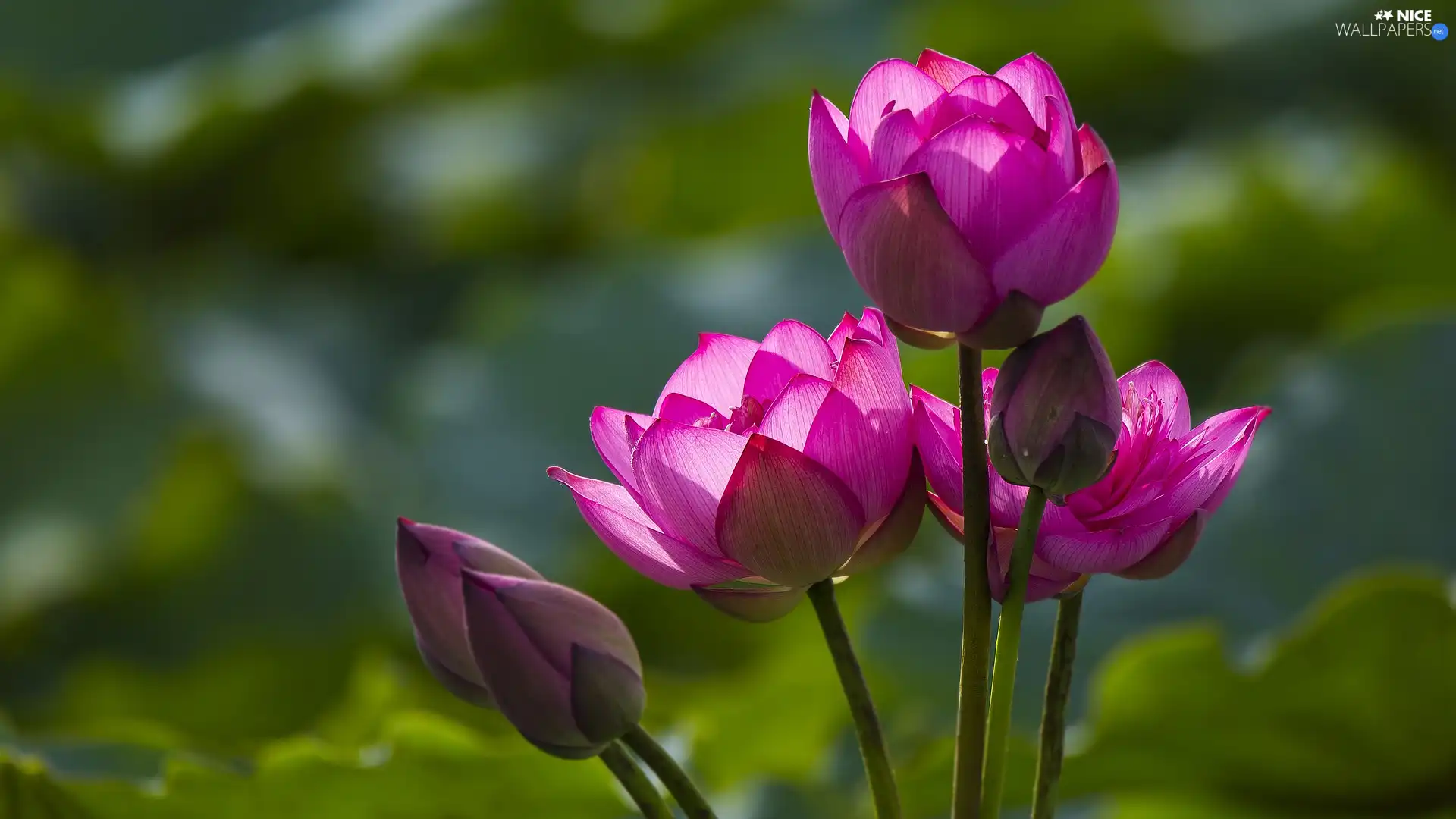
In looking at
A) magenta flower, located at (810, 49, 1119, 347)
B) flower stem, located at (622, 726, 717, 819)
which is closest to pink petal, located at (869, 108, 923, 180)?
magenta flower, located at (810, 49, 1119, 347)

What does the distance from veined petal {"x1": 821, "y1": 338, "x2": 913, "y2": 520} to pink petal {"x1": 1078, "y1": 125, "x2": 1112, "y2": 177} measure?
1.8 inches

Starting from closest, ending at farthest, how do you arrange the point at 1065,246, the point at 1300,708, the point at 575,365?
the point at 1065,246 < the point at 1300,708 < the point at 575,365

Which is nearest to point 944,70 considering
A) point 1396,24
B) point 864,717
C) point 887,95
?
point 887,95

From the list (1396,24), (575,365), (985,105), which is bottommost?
(985,105)

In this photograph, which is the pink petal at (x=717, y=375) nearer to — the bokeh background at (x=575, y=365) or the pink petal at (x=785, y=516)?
the pink petal at (x=785, y=516)

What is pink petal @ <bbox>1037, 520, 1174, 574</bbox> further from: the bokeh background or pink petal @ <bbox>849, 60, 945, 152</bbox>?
the bokeh background

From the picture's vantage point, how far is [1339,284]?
0.95m

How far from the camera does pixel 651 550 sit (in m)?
0.24

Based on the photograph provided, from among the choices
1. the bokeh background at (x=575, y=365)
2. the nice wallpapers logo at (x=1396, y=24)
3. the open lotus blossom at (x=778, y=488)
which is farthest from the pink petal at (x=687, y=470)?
the nice wallpapers logo at (x=1396, y=24)

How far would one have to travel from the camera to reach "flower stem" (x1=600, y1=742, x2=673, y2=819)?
0.24 metres

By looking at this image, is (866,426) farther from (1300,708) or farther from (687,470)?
(1300,708)

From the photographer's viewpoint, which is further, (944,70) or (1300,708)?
(1300,708)

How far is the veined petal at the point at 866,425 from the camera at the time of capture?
9.0 inches

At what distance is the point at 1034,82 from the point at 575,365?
714 mm
